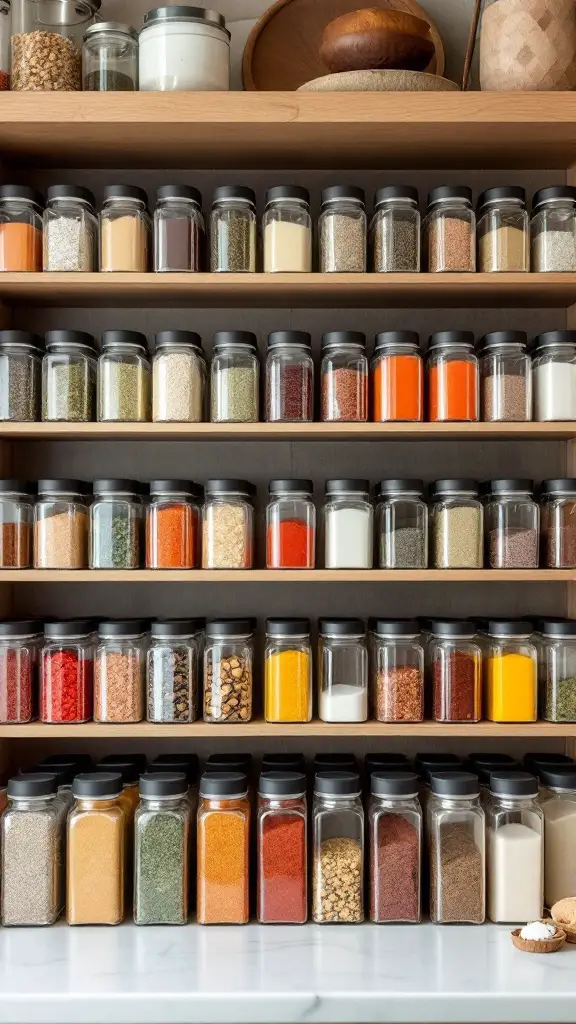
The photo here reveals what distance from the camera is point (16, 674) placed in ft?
5.29

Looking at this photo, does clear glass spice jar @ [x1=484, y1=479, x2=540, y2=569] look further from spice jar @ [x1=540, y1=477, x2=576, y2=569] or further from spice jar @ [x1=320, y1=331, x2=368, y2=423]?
spice jar @ [x1=320, y1=331, x2=368, y2=423]

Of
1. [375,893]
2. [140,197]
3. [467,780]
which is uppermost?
[140,197]

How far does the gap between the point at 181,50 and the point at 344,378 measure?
2.21 feet

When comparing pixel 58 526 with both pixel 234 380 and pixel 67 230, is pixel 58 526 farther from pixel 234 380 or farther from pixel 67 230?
pixel 67 230

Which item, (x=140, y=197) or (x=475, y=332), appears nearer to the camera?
(x=140, y=197)

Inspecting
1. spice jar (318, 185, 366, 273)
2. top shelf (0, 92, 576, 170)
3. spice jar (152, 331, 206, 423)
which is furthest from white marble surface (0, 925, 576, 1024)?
top shelf (0, 92, 576, 170)

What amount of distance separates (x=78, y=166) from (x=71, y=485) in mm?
718

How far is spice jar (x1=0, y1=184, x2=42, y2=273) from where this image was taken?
1.63m

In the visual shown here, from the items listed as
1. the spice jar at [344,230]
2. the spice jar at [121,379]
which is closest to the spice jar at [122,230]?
the spice jar at [121,379]

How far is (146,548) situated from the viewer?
5.39 ft

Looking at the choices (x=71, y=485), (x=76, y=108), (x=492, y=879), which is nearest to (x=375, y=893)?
(x=492, y=879)

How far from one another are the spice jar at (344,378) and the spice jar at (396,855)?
662 mm

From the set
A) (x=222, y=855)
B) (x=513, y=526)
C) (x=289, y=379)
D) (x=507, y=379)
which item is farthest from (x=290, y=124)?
(x=222, y=855)

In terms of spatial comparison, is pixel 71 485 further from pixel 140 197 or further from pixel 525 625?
pixel 525 625
